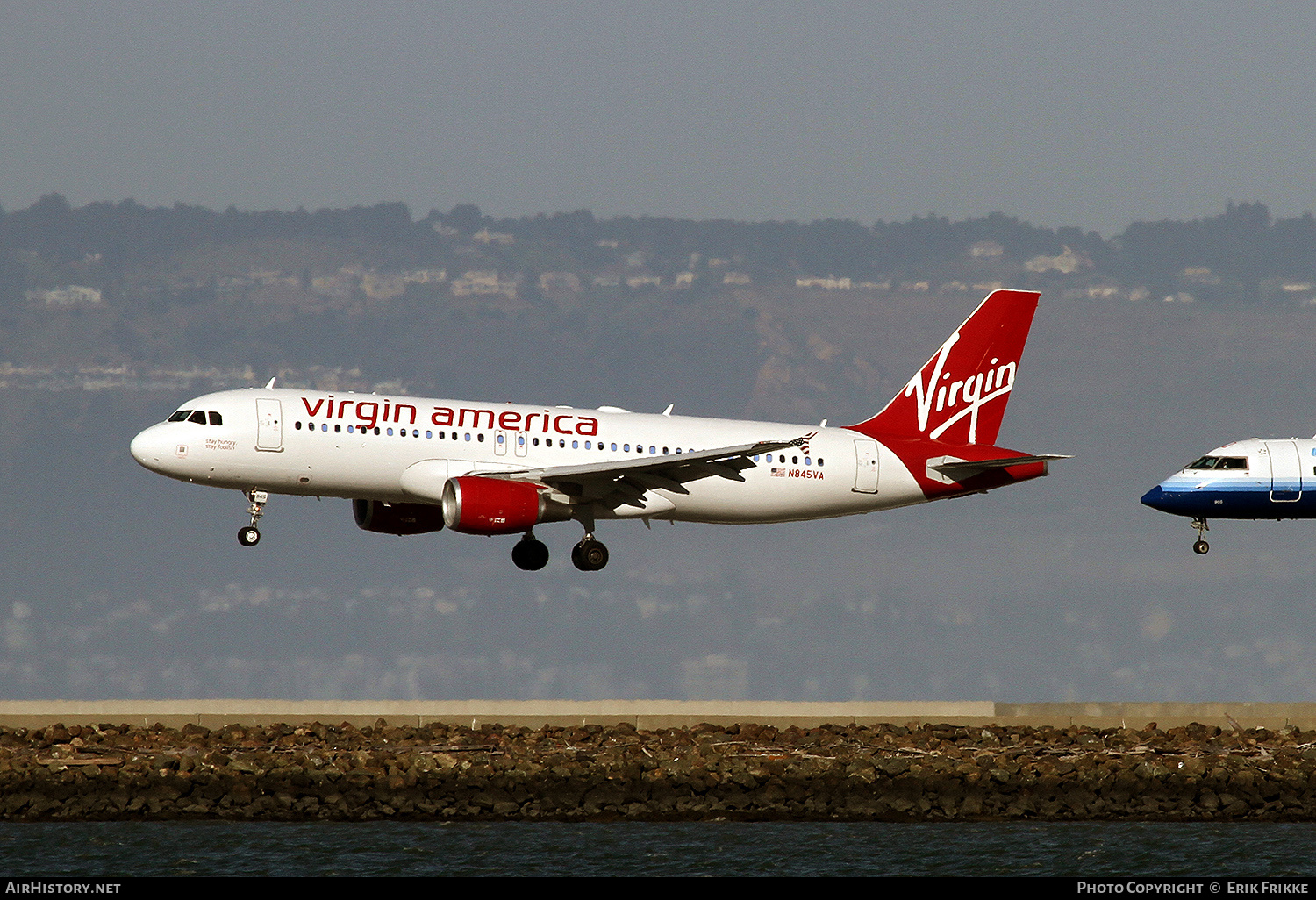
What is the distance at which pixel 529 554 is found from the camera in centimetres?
5538

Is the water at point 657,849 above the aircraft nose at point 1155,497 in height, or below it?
below

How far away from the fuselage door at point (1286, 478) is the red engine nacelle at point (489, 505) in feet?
72.0

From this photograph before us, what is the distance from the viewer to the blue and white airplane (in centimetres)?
5938

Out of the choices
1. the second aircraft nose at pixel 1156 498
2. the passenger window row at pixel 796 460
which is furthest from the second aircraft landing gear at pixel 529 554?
the second aircraft nose at pixel 1156 498

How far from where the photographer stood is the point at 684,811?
1843 inches

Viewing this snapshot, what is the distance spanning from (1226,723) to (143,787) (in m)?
26.3

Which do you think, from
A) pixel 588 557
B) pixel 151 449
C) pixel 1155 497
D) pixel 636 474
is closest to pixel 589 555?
pixel 588 557

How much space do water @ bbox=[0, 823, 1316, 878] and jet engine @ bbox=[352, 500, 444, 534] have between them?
35.5 feet

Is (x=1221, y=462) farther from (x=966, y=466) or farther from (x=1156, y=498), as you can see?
(x=966, y=466)

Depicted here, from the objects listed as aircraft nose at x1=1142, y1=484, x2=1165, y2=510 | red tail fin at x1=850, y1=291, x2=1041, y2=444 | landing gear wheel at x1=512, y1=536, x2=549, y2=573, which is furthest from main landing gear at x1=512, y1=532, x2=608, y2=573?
aircraft nose at x1=1142, y1=484, x2=1165, y2=510

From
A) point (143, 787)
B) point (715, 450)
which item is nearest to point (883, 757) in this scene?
point (715, 450)

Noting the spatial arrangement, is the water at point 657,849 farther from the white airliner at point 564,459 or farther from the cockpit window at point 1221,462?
the cockpit window at point 1221,462

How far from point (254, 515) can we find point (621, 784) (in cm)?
1190

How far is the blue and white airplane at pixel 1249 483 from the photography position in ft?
195
